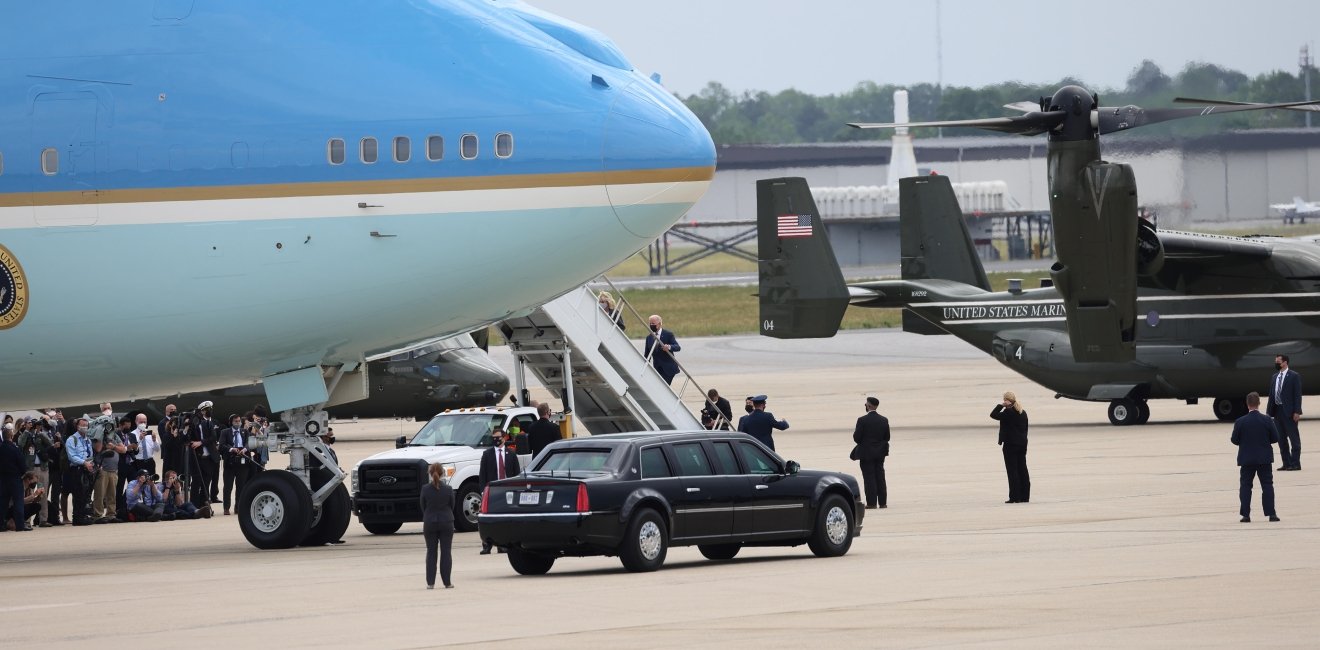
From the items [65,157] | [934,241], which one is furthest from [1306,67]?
[65,157]

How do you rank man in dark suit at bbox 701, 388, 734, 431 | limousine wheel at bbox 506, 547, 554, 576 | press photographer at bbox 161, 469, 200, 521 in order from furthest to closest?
man in dark suit at bbox 701, 388, 734, 431, press photographer at bbox 161, 469, 200, 521, limousine wheel at bbox 506, 547, 554, 576

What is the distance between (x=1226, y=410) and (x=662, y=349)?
14.2 metres

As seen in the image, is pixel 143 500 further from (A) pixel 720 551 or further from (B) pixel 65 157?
(A) pixel 720 551

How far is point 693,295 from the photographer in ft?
317

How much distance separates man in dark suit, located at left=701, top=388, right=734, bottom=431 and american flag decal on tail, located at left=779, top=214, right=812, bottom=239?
8.43 m

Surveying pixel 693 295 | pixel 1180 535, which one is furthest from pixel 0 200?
pixel 693 295

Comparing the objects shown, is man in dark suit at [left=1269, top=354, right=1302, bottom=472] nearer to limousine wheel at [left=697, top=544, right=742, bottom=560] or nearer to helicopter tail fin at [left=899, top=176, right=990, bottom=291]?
limousine wheel at [left=697, top=544, right=742, bottom=560]

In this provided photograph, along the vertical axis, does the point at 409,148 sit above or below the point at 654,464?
above

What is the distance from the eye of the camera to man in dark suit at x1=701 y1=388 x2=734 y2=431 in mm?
28109

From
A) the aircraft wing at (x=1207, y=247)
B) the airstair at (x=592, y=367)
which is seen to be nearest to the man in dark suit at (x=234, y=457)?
the airstair at (x=592, y=367)

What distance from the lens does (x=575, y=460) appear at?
18.1 m

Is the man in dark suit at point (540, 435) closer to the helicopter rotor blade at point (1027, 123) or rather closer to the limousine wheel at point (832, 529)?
the limousine wheel at point (832, 529)

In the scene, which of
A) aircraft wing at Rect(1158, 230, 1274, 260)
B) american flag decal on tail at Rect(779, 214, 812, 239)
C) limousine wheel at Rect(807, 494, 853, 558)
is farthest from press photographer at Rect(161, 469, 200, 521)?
aircraft wing at Rect(1158, 230, 1274, 260)

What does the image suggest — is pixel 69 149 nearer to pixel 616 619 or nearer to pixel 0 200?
pixel 0 200
